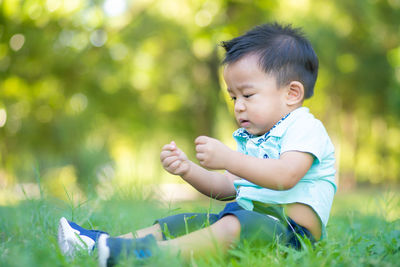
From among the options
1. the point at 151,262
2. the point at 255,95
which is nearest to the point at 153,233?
the point at 151,262

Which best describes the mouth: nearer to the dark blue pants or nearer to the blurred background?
the dark blue pants

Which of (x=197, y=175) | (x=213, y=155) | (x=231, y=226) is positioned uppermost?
(x=213, y=155)

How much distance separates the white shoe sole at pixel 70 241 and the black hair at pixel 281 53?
3.32 feet

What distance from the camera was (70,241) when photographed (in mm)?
1467

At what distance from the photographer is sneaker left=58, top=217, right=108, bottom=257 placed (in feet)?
4.81

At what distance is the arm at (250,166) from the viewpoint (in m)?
1.52

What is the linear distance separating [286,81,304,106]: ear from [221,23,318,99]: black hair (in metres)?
0.03

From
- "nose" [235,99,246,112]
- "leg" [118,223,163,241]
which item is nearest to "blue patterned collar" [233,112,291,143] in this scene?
"nose" [235,99,246,112]

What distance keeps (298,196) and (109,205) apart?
4.56 ft

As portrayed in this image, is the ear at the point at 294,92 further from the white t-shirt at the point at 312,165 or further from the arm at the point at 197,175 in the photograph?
the arm at the point at 197,175

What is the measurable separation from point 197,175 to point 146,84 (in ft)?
32.7

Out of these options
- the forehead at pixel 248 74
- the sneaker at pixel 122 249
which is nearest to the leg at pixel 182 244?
the sneaker at pixel 122 249

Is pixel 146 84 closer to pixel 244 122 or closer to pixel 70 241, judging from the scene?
pixel 244 122

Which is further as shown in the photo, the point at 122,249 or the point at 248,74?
the point at 248,74
